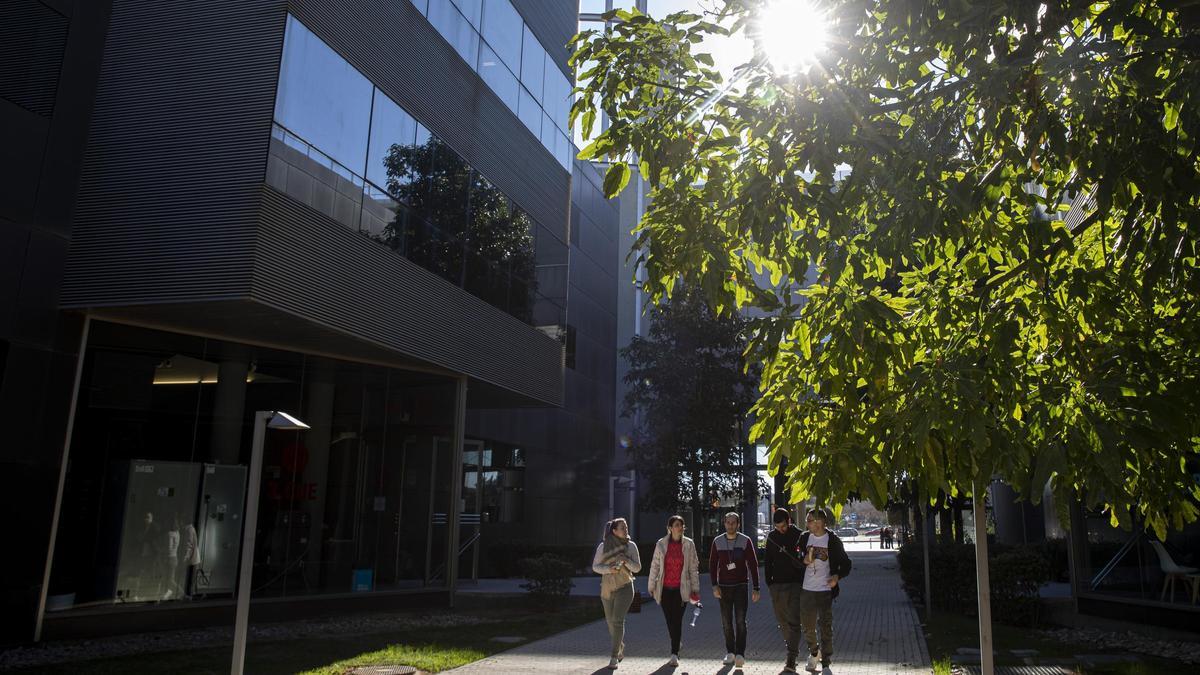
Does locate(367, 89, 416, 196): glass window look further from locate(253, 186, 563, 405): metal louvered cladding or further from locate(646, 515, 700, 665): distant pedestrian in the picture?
locate(646, 515, 700, 665): distant pedestrian

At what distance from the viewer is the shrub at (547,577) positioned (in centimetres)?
1761

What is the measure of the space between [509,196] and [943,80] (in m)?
15.3

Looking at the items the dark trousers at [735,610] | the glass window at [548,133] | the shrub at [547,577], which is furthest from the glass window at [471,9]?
the dark trousers at [735,610]

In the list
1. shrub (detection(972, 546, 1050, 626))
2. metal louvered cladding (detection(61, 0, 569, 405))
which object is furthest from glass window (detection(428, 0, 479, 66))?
shrub (detection(972, 546, 1050, 626))

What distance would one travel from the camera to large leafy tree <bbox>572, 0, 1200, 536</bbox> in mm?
4801

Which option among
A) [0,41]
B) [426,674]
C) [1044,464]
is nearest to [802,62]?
[1044,464]

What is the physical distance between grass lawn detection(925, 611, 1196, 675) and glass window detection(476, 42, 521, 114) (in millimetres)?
14213

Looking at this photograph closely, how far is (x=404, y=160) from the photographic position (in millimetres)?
16234

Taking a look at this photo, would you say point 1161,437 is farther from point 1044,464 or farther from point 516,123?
point 516,123

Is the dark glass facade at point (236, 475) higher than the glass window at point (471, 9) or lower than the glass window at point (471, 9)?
lower

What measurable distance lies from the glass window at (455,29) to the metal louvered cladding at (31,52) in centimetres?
713

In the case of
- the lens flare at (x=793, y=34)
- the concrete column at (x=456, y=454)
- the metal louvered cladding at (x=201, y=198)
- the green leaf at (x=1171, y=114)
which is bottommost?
the concrete column at (x=456, y=454)

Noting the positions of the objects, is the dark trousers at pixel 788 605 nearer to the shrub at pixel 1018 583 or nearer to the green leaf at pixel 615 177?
the shrub at pixel 1018 583

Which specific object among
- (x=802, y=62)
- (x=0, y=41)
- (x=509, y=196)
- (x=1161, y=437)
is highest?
(x=509, y=196)
